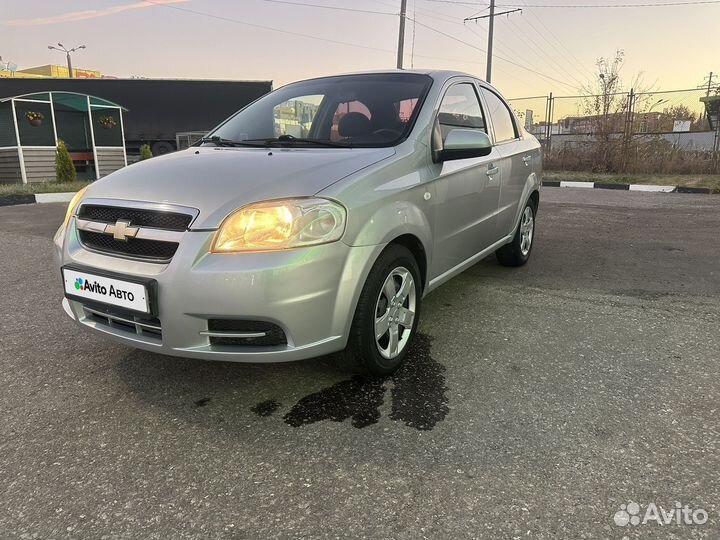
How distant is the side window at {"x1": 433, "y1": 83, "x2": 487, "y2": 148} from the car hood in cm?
65

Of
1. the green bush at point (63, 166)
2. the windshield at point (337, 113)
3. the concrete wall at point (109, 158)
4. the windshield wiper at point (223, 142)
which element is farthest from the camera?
the concrete wall at point (109, 158)

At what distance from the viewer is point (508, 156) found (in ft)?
13.6

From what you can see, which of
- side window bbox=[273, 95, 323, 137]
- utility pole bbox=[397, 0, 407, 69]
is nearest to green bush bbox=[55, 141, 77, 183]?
utility pole bbox=[397, 0, 407, 69]

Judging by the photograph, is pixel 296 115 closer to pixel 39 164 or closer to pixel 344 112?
pixel 344 112

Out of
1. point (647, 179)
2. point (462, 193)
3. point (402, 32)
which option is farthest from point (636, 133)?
point (462, 193)

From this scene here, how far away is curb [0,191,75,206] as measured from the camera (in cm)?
1053

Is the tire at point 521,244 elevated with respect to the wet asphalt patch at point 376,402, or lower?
elevated

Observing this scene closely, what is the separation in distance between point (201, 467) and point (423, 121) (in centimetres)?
210

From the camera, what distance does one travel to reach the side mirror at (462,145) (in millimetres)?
2906

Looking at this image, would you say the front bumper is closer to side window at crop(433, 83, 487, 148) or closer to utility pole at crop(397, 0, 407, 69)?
side window at crop(433, 83, 487, 148)

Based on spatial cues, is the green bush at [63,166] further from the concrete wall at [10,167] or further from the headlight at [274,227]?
the headlight at [274,227]

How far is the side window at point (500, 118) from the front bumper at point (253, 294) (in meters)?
2.33

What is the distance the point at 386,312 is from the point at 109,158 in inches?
653

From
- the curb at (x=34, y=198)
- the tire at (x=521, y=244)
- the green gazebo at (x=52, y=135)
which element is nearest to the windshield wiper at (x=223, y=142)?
the tire at (x=521, y=244)
